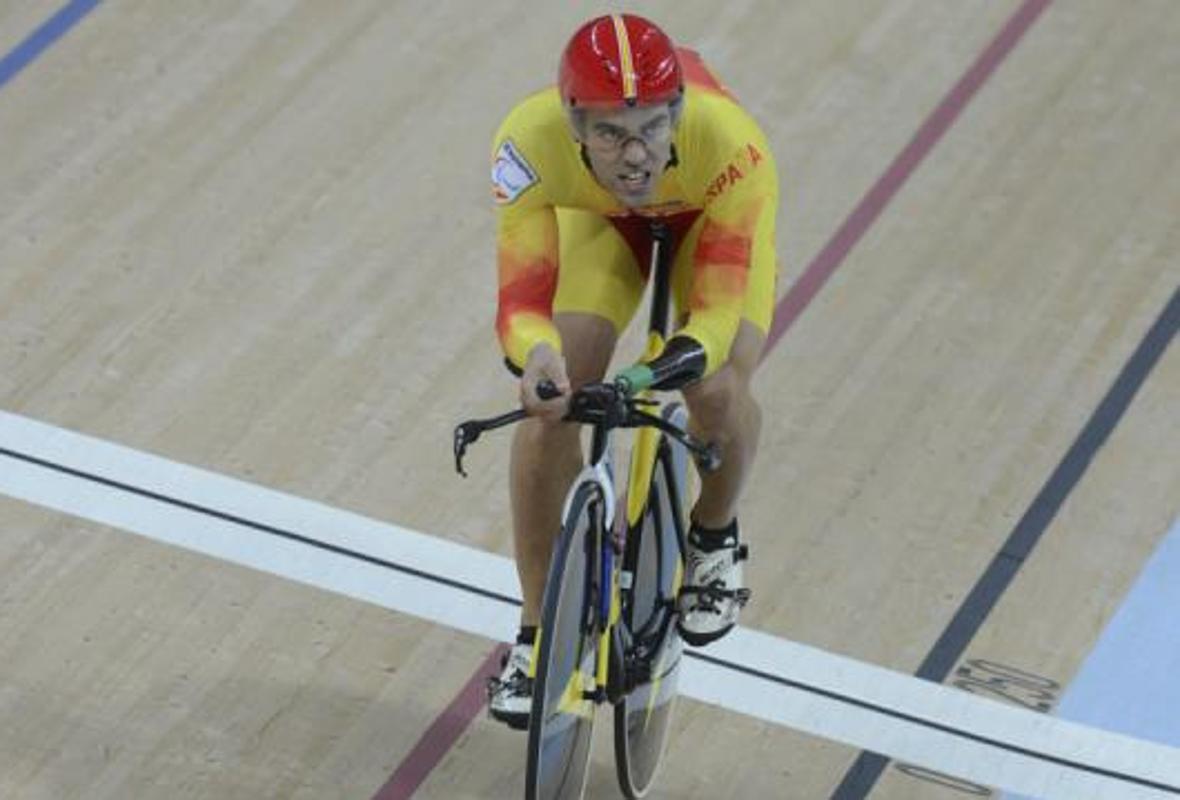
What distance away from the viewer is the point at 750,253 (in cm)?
465

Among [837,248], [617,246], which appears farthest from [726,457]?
[837,248]

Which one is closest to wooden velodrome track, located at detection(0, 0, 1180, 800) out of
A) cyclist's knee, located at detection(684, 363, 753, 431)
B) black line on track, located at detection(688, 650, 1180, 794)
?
black line on track, located at detection(688, 650, 1180, 794)

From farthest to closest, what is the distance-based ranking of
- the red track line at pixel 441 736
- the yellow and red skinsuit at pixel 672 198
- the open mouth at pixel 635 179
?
the red track line at pixel 441 736 → the yellow and red skinsuit at pixel 672 198 → the open mouth at pixel 635 179

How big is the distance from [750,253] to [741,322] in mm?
165

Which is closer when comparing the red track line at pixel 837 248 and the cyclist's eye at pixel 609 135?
the cyclist's eye at pixel 609 135

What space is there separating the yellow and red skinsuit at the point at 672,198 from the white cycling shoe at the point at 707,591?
565mm

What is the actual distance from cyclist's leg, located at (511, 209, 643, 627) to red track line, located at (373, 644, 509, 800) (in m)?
0.61

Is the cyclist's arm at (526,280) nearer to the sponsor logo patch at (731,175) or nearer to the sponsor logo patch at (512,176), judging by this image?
the sponsor logo patch at (512,176)

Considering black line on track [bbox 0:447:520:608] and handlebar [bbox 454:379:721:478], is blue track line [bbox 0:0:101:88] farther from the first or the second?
handlebar [bbox 454:379:721:478]

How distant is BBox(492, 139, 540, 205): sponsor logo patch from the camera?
15.1 feet

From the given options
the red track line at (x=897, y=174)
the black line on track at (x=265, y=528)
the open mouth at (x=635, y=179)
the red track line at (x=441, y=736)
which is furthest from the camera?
the red track line at (x=897, y=174)

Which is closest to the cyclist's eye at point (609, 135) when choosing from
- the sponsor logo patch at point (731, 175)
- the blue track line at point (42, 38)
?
the sponsor logo patch at point (731, 175)

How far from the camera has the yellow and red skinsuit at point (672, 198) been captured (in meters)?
4.56

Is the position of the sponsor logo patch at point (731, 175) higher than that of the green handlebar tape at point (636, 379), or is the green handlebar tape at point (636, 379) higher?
the sponsor logo patch at point (731, 175)
